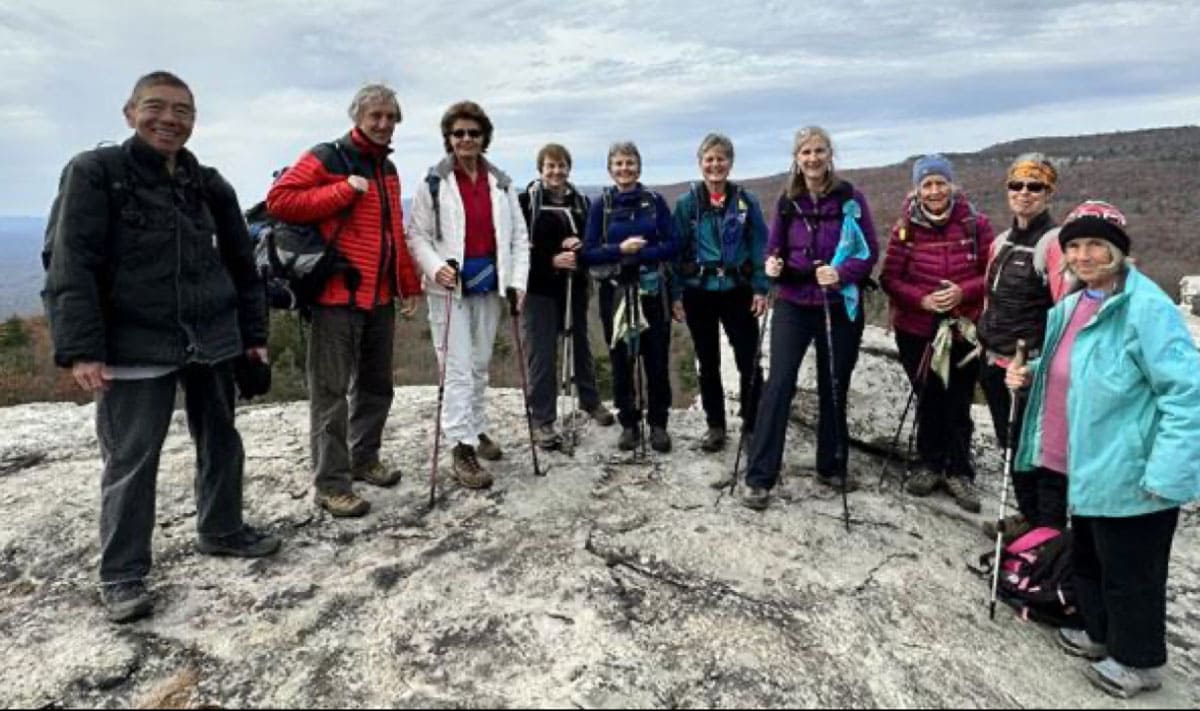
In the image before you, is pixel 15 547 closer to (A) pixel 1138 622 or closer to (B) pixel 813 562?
(B) pixel 813 562

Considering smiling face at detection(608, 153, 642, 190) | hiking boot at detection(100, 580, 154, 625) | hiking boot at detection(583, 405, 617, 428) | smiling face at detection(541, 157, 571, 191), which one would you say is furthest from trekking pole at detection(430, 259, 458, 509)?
hiking boot at detection(583, 405, 617, 428)

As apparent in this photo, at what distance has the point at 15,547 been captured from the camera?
4.75m

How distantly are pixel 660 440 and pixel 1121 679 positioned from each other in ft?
11.2

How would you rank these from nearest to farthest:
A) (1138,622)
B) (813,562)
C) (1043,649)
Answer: (1138,622), (1043,649), (813,562)

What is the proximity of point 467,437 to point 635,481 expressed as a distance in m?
1.26

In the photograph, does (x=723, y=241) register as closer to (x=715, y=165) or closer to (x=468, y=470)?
(x=715, y=165)

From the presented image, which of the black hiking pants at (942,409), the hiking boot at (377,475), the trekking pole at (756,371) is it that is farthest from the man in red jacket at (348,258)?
the black hiking pants at (942,409)

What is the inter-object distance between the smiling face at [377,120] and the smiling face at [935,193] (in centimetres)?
353

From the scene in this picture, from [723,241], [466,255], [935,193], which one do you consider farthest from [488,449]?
[935,193]

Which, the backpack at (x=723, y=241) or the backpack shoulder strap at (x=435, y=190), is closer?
the backpack shoulder strap at (x=435, y=190)

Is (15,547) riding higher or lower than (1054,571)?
higher

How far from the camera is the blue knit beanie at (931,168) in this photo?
518 centimetres

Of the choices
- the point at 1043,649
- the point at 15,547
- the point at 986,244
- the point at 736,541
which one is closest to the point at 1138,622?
the point at 1043,649

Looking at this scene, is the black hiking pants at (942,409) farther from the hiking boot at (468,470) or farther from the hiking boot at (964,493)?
the hiking boot at (468,470)
